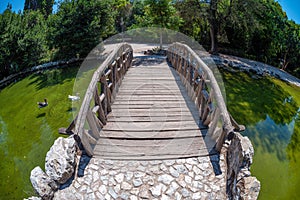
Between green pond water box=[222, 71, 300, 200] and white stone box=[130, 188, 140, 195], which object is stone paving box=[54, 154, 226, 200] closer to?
white stone box=[130, 188, 140, 195]

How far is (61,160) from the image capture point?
7.72 ft

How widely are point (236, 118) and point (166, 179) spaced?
4171 millimetres

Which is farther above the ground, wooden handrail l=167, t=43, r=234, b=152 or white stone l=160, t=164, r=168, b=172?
wooden handrail l=167, t=43, r=234, b=152

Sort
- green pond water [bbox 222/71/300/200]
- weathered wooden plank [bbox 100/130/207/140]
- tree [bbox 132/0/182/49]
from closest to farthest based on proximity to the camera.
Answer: weathered wooden plank [bbox 100/130/207/140], green pond water [bbox 222/71/300/200], tree [bbox 132/0/182/49]

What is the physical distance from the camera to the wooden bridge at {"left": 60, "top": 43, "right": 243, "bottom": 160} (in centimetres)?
274

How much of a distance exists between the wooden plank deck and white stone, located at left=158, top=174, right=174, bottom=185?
0.95 ft

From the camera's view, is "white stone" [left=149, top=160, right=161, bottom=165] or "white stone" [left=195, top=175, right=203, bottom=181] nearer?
"white stone" [left=195, top=175, right=203, bottom=181]

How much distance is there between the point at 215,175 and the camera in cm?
249

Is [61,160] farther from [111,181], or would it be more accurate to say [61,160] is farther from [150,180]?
[150,180]

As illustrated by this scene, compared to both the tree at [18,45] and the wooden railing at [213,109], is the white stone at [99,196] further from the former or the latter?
the tree at [18,45]

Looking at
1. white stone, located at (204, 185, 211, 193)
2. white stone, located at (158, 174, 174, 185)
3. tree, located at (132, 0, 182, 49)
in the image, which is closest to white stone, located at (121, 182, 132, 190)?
white stone, located at (158, 174, 174, 185)

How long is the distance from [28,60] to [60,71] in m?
1.97

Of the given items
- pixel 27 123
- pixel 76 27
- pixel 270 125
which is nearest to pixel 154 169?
pixel 270 125

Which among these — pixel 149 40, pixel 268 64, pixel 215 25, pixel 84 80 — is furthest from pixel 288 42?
pixel 84 80
